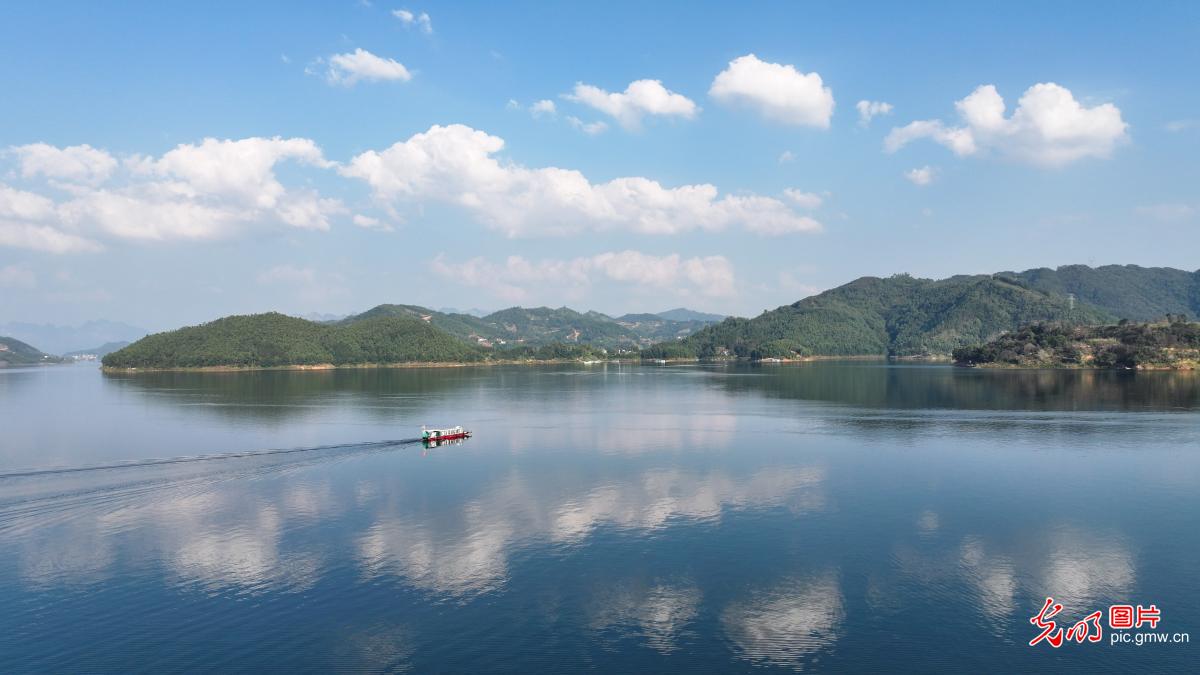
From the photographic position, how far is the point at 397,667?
2164cm

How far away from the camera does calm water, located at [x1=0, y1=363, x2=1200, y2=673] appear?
75.7 ft

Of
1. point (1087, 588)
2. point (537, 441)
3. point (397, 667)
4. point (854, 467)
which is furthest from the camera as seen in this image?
point (537, 441)

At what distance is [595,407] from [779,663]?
86111 millimetres

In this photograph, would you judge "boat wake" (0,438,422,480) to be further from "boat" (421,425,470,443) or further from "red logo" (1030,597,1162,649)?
"red logo" (1030,597,1162,649)

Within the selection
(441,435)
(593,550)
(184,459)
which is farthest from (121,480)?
(593,550)

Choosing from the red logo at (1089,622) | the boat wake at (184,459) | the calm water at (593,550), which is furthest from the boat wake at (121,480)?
the red logo at (1089,622)

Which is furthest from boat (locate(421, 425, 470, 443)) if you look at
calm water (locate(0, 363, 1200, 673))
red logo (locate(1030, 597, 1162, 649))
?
red logo (locate(1030, 597, 1162, 649))

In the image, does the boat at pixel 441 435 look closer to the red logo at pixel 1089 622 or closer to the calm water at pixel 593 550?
the calm water at pixel 593 550

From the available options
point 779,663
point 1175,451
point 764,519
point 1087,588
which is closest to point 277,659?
point 779,663

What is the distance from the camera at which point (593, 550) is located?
32969 mm

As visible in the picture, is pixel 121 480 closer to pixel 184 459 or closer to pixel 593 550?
pixel 184 459

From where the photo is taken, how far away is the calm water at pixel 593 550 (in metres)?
23.1

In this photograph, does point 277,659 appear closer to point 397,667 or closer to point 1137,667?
point 397,667

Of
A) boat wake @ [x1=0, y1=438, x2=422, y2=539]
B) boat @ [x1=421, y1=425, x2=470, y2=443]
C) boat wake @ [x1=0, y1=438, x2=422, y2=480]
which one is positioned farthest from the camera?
boat @ [x1=421, y1=425, x2=470, y2=443]
